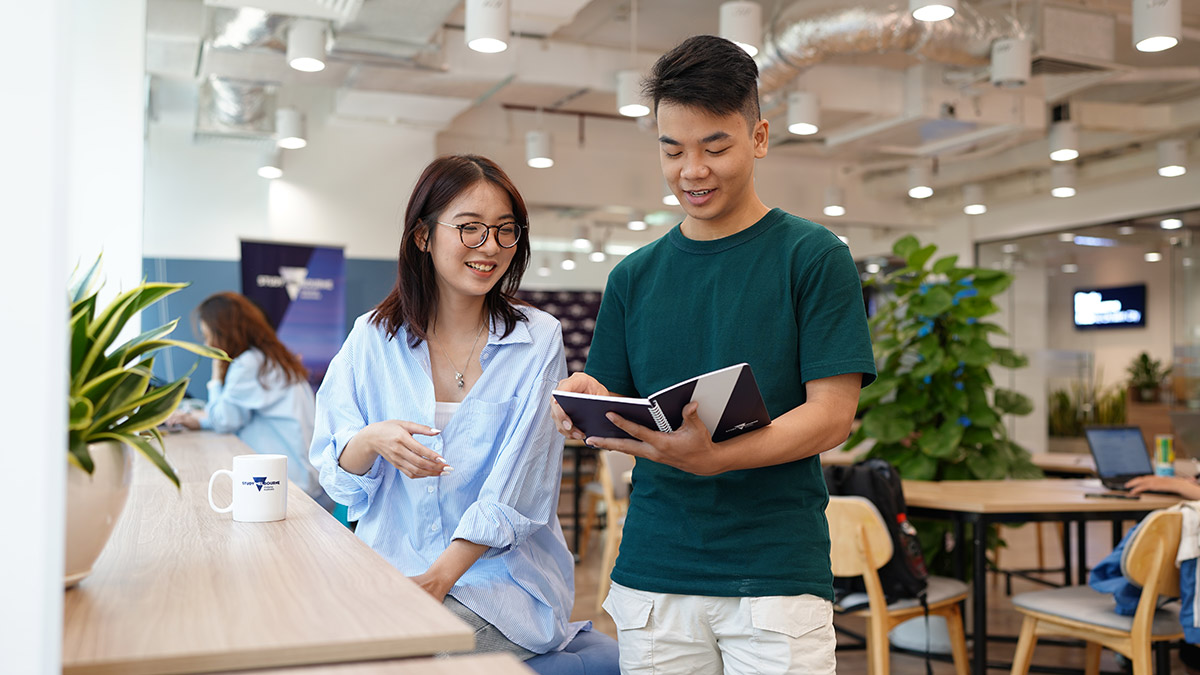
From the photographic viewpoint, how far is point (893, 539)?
3.46 m

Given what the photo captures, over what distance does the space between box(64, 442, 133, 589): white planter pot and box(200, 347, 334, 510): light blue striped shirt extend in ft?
10.8

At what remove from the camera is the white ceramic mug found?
1643 millimetres

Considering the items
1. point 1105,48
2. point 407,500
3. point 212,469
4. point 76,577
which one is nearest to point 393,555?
point 407,500

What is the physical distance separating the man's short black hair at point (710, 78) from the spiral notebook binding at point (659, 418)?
48 centimetres

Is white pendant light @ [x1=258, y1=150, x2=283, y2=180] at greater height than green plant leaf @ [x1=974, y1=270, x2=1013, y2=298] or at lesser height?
greater

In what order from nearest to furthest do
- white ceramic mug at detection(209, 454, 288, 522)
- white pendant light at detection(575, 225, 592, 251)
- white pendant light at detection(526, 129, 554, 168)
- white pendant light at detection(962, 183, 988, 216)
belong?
white ceramic mug at detection(209, 454, 288, 522), white pendant light at detection(526, 129, 554, 168), white pendant light at detection(962, 183, 988, 216), white pendant light at detection(575, 225, 592, 251)

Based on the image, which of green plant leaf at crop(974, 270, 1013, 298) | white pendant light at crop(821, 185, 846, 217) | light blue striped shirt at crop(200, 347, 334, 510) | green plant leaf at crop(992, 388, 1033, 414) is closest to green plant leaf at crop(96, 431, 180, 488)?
light blue striped shirt at crop(200, 347, 334, 510)

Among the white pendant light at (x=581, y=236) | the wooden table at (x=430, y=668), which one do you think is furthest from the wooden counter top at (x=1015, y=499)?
the white pendant light at (x=581, y=236)

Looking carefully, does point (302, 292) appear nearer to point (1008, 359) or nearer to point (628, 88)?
point (628, 88)

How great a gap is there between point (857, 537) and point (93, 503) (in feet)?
8.76

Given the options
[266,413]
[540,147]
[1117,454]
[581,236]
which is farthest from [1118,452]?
[581,236]

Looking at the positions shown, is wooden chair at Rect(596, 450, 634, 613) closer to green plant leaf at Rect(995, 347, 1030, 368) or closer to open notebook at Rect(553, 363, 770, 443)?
green plant leaf at Rect(995, 347, 1030, 368)

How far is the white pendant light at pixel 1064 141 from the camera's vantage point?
7062mm

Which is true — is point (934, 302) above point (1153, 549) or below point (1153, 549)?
above
